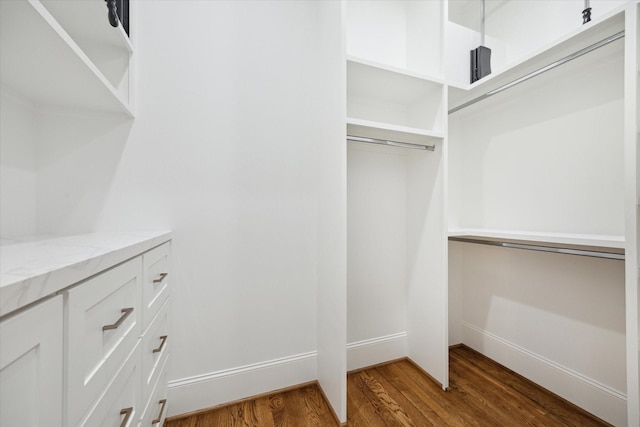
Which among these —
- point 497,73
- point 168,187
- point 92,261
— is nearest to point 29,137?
point 168,187

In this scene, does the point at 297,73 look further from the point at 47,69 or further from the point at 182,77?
the point at 47,69

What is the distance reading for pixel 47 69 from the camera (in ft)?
2.74

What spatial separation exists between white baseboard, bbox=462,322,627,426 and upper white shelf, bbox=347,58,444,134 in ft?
4.95

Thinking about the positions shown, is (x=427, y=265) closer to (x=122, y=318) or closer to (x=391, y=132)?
(x=391, y=132)

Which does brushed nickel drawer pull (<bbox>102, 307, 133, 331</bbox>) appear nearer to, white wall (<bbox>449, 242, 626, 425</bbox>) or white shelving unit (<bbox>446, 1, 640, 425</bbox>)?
white shelving unit (<bbox>446, 1, 640, 425</bbox>)

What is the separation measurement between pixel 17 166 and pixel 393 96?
1.94 m

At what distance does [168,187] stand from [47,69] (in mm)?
588

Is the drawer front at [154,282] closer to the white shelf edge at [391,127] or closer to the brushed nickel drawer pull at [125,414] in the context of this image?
the brushed nickel drawer pull at [125,414]

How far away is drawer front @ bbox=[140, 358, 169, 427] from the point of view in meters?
0.90

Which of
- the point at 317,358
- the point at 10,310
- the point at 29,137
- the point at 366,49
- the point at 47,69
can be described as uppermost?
the point at 366,49

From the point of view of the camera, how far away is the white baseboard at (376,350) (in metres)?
1.70

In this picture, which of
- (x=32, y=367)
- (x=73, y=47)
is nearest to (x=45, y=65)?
(x=73, y=47)

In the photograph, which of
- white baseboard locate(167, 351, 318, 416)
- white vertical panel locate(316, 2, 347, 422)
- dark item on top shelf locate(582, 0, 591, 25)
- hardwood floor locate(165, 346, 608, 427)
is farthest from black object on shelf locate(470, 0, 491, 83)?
white baseboard locate(167, 351, 318, 416)

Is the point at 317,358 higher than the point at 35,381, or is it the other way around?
the point at 35,381
